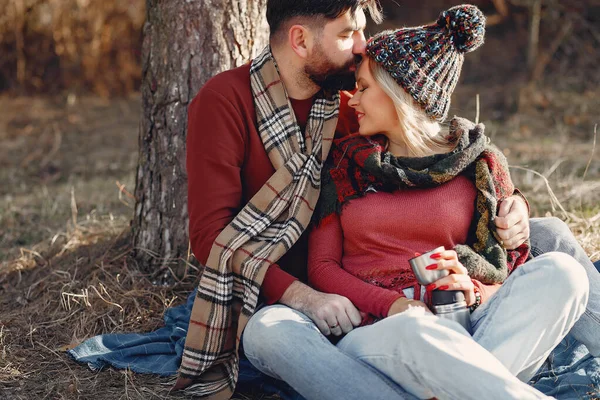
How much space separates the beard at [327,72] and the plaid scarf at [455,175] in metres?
0.28

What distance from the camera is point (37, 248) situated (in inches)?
180

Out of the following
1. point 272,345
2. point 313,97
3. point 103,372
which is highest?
point 313,97

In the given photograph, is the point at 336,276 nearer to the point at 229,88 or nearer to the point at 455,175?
the point at 455,175

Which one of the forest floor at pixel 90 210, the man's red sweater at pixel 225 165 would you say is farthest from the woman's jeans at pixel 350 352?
the forest floor at pixel 90 210

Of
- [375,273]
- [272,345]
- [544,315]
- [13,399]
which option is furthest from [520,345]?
[13,399]

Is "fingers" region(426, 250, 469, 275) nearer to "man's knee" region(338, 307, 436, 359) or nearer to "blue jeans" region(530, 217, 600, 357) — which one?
"man's knee" region(338, 307, 436, 359)

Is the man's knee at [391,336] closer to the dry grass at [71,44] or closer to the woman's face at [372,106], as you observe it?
the woman's face at [372,106]

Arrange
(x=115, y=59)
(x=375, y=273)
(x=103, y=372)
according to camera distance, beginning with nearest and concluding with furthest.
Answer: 1. (x=375, y=273)
2. (x=103, y=372)
3. (x=115, y=59)

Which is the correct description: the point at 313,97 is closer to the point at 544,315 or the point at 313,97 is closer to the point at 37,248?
the point at 544,315

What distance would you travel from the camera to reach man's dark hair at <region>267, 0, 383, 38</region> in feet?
10.1

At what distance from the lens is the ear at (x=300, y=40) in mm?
3137

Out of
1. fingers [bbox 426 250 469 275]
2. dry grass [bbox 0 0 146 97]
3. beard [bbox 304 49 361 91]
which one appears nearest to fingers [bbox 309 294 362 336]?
fingers [bbox 426 250 469 275]

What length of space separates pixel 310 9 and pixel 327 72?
0.27 meters

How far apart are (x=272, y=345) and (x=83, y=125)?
265 inches
